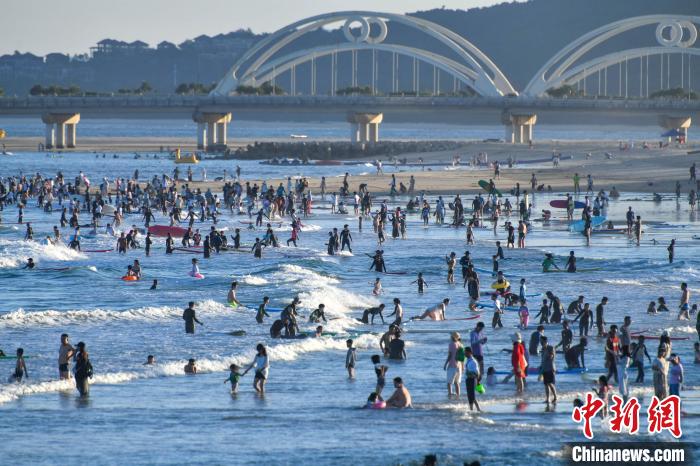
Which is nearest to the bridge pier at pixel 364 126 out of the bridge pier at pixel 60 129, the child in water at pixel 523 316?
the bridge pier at pixel 60 129

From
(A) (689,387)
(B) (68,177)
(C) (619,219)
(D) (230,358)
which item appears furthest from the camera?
(B) (68,177)

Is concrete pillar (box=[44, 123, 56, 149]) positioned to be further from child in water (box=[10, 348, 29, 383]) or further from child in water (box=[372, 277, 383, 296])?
child in water (box=[10, 348, 29, 383])

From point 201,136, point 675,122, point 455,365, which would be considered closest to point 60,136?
point 201,136

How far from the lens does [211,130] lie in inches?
5458

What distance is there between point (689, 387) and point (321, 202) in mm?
44813

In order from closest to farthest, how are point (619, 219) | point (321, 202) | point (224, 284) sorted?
point (224, 284), point (619, 219), point (321, 202)

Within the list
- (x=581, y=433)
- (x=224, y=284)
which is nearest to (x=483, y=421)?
(x=581, y=433)

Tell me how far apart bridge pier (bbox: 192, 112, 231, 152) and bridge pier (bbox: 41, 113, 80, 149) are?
1312 centimetres

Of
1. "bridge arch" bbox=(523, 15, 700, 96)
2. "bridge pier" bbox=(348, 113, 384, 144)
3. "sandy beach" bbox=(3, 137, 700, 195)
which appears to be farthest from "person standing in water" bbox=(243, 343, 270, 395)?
"bridge arch" bbox=(523, 15, 700, 96)

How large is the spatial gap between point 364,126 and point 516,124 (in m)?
16.4

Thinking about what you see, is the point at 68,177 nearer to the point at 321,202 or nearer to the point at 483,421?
the point at 321,202

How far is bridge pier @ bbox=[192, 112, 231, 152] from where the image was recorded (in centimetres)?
13362

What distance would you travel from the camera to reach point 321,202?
6625cm

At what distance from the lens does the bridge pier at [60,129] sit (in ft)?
438
